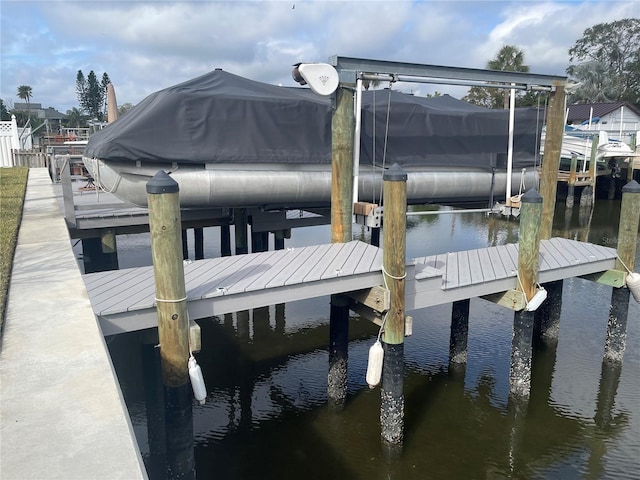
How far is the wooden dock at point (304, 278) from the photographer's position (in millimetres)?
5117

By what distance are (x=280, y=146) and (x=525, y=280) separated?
4366 millimetres

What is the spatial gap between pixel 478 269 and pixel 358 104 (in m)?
3.03

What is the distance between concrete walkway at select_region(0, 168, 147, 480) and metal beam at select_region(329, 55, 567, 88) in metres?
4.45

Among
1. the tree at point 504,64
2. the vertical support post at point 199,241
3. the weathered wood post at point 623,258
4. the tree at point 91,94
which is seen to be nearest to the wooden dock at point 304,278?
the weathered wood post at point 623,258

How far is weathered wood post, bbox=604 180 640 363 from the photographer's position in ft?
27.1

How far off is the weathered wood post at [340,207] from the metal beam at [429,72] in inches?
13.0

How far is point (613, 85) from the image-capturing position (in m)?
52.2

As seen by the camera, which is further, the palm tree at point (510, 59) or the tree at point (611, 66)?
the tree at point (611, 66)

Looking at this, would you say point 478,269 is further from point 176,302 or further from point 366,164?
point 176,302

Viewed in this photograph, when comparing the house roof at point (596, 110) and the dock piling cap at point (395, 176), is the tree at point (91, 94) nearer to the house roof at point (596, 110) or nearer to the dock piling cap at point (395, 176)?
the house roof at point (596, 110)

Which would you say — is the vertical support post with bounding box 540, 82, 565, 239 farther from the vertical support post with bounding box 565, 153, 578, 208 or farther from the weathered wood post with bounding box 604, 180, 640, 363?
the vertical support post with bounding box 565, 153, 578, 208

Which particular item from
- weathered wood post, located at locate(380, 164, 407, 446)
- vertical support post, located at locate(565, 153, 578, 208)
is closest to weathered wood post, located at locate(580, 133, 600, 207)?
vertical support post, located at locate(565, 153, 578, 208)

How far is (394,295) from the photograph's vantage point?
6086 mm

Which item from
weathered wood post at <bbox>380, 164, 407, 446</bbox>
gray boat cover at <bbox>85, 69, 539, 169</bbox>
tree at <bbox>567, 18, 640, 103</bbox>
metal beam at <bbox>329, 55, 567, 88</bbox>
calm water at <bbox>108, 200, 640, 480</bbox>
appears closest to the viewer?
weathered wood post at <bbox>380, 164, 407, 446</bbox>
